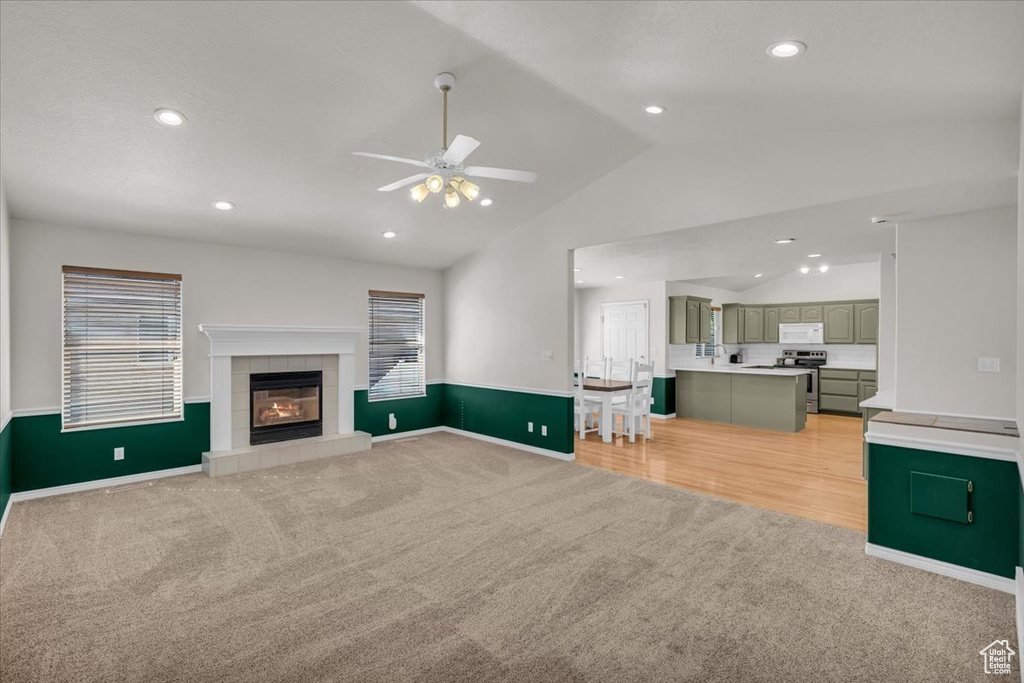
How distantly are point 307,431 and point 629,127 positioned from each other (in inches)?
190

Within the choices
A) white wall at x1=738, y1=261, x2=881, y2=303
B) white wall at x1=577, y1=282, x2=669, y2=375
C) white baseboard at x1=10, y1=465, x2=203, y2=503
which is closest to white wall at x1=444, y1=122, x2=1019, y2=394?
white wall at x1=577, y1=282, x2=669, y2=375

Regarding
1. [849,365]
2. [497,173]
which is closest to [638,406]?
[849,365]

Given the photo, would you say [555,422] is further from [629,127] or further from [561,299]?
[629,127]

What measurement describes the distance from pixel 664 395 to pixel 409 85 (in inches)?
262

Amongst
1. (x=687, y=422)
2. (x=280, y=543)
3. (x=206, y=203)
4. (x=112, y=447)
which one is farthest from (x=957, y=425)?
(x=112, y=447)

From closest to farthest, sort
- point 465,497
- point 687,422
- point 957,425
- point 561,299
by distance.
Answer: point 957,425 < point 465,497 < point 561,299 < point 687,422

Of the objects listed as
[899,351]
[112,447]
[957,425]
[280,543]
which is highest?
[899,351]

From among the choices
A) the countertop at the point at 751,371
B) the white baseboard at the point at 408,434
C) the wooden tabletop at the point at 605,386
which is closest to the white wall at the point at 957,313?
the wooden tabletop at the point at 605,386

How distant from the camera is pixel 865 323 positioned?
27.7 feet

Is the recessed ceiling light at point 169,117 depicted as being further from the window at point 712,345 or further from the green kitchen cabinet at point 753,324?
the green kitchen cabinet at point 753,324

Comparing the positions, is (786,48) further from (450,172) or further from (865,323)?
(865,323)

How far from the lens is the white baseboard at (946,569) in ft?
8.93

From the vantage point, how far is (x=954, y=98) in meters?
2.63

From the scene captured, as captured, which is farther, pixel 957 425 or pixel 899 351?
pixel 899 351
